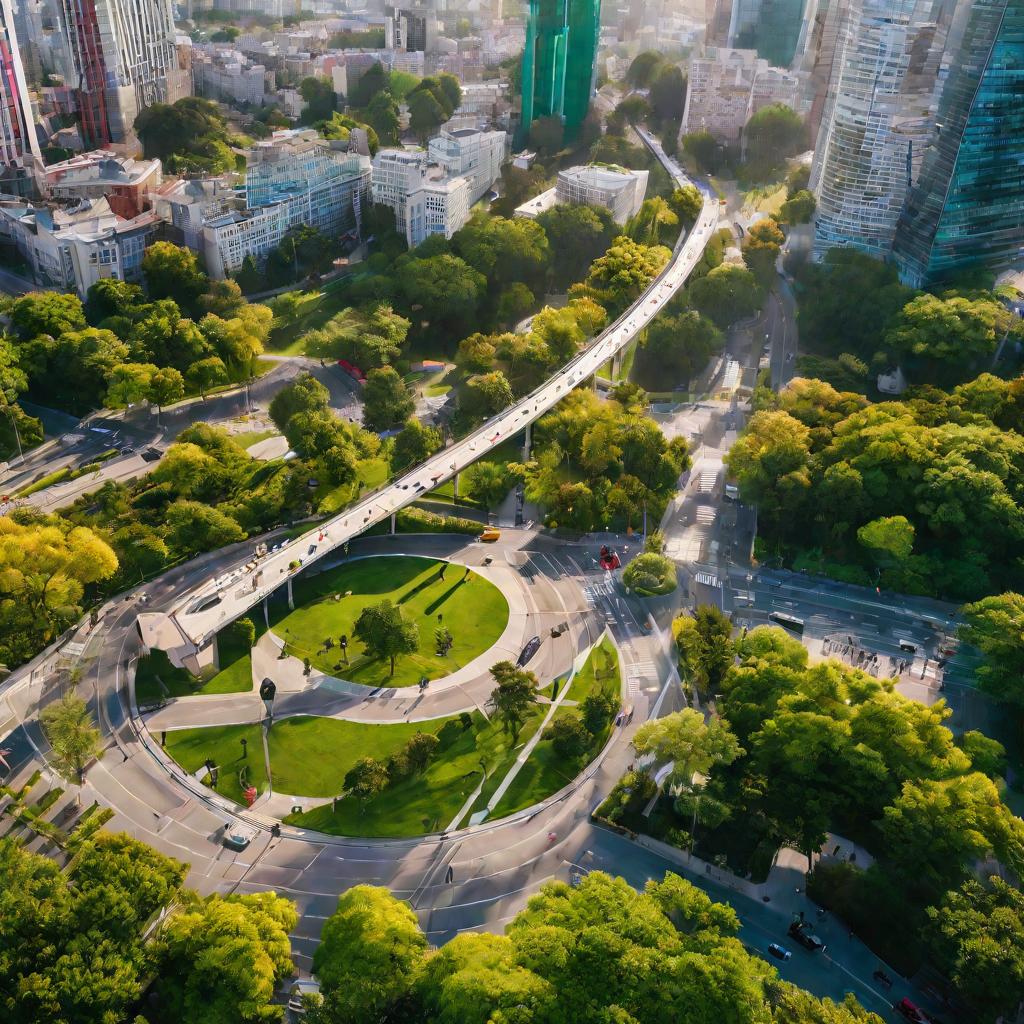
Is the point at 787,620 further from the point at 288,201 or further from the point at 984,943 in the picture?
the point at 288,201

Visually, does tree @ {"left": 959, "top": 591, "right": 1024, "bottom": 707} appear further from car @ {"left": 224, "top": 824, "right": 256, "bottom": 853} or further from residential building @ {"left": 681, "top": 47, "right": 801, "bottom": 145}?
residential building @ {"left": 681, "top": 47, "right": 801, "bottom": 145}

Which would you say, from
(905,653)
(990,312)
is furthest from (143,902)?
(990,312)

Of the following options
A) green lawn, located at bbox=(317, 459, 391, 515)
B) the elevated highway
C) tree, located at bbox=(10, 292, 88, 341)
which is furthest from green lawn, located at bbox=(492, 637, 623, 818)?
tree, located at bbox=(10, 292, 88, 341)

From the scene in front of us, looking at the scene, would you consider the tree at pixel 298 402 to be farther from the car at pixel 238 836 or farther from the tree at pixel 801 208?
the tree at pixel 801 208

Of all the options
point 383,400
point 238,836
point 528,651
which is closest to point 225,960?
point 238,836

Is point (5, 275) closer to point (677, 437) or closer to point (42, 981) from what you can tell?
point (677, 437)

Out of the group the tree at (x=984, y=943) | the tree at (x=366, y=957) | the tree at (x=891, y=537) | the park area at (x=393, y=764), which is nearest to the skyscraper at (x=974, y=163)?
the tree at (x=891, y=537)
